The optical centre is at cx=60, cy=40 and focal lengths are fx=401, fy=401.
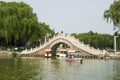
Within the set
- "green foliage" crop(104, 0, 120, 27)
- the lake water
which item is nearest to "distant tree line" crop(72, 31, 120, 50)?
"green foliage" crop(104, 0, 120, 27)

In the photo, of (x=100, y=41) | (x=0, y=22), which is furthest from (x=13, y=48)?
(x=100, y=41)

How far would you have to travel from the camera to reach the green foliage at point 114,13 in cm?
5253

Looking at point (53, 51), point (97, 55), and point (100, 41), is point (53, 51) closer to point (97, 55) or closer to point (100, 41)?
point (97, 55)

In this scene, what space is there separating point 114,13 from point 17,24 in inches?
612

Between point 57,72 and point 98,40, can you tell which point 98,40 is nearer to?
point 98,40

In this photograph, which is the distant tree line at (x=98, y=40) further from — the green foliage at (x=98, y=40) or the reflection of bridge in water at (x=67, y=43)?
the reflection of bridge in water at (x=67, y=43)

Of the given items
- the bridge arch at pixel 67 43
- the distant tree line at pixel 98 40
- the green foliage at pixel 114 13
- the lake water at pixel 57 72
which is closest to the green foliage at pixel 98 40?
the distant tree line at pixel 98 40

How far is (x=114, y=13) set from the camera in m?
52.4

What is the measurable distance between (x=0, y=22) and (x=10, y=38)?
2827 mm

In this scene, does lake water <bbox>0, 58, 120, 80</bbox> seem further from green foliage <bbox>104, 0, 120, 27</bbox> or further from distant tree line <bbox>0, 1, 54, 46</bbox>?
distant tree line <bbox>0, 1, 54, 46</bbox>

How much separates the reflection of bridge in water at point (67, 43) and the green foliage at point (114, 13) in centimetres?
548

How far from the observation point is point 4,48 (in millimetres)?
64562

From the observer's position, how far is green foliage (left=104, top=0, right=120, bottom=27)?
52531 mm

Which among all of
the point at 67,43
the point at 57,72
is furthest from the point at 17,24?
the point at 57,72
